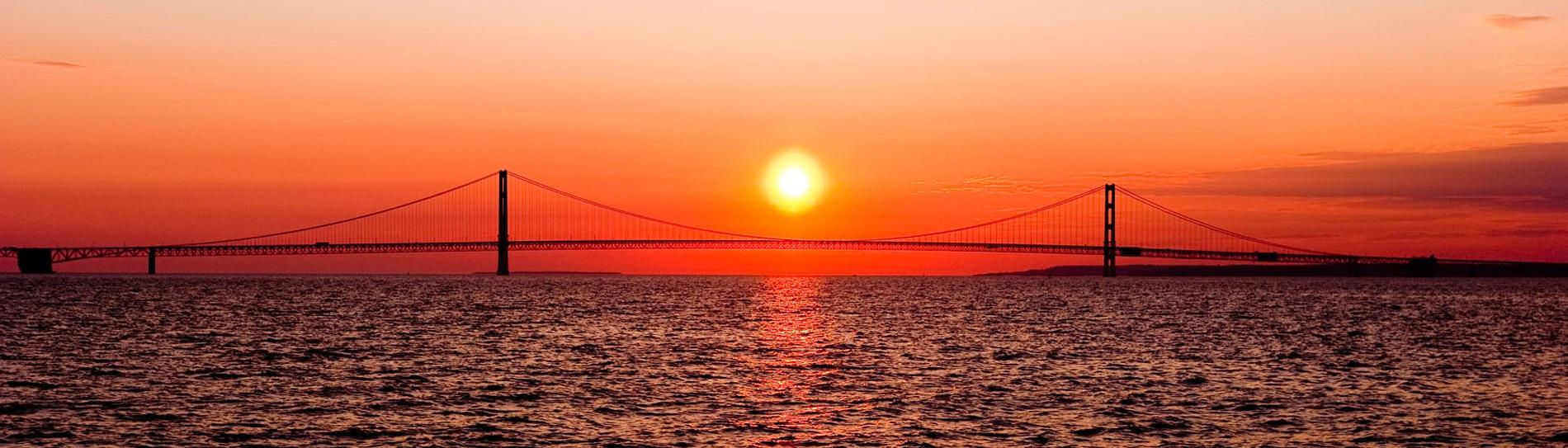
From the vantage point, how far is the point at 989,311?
82688 millimetres

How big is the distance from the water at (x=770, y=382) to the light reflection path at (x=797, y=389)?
12 cm

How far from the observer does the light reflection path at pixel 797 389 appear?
26609 mm

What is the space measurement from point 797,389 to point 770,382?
186cm

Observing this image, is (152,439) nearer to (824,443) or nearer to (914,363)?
(824,443)

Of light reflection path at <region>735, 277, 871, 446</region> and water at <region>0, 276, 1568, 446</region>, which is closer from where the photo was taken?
water at <region>0, 276, 1568, 446</region>

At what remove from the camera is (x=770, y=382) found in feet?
116

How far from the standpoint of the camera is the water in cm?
2622

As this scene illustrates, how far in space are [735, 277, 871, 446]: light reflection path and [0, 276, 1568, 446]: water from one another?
0.12m

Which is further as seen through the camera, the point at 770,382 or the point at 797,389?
the point at 770,382

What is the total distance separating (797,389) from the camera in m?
33.7

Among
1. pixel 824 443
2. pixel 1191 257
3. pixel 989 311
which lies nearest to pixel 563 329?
pixel 989 311

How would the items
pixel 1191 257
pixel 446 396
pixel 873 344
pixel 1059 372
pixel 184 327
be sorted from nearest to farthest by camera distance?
pixel 446 396 → pixel 1059 372 → pixel 873 344 → pixel 184 327 → pixel 1191 257

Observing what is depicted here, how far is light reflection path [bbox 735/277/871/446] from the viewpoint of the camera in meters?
26.6

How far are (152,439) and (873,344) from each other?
28.4 metres
